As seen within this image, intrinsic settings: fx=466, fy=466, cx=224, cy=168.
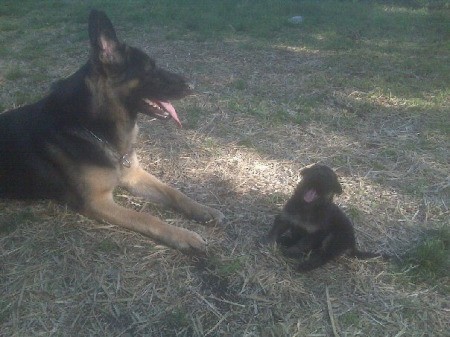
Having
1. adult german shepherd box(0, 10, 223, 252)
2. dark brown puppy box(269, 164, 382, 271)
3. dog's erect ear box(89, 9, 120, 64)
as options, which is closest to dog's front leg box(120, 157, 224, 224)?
adult german shepherd box(0, 10, 223, 252)

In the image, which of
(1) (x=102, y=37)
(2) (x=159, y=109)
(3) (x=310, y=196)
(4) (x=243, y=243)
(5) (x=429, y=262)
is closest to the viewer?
(3) (x=310, y=196)

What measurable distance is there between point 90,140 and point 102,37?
893 millimetres

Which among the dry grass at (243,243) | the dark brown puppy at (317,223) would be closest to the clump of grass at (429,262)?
the dry grass at (243,243)

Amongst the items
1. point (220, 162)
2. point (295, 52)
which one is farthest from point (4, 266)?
point (295, 52)

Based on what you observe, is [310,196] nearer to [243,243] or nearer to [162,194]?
[243,243]

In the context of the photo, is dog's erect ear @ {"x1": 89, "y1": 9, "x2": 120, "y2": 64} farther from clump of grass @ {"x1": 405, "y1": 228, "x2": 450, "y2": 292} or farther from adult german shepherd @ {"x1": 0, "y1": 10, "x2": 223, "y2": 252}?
clump of grass @ {"x1": 405, "y1": 228, "x2": 450, "y2": 292}

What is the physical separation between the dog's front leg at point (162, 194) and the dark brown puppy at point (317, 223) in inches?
27.3

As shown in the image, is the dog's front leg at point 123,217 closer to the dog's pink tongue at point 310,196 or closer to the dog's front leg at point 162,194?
the dog's front leg at point 162,194

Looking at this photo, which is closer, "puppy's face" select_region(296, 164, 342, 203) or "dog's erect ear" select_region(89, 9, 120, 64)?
"puppy's face" select_region(296, 164, 342, 203)

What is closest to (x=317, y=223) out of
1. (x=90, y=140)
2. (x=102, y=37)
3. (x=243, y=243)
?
(x=243, y=243)

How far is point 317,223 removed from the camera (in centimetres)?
369

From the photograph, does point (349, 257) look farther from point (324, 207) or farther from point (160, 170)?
point (160, 170)

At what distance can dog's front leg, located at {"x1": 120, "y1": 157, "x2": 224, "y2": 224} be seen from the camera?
4233 mm

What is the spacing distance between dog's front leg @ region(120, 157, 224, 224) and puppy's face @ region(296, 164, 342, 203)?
924 millimetres
